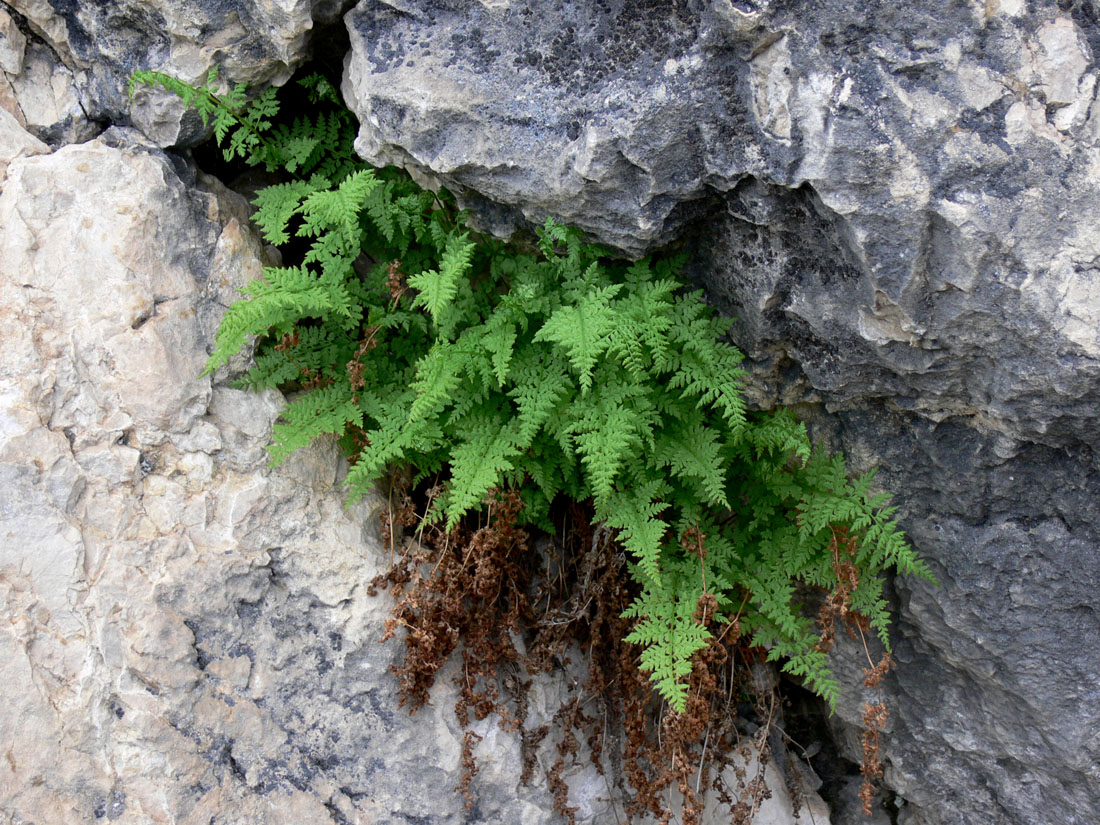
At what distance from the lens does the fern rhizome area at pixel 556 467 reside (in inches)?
162

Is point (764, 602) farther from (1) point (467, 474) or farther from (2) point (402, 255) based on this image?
(2) point (402, 255)

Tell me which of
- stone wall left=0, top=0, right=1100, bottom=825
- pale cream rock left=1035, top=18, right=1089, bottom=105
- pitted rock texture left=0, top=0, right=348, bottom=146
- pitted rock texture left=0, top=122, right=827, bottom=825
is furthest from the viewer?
pitted rock texture left=0, top=0, right=348, bottom=146

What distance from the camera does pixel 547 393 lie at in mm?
4148

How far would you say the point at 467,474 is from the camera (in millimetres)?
4117

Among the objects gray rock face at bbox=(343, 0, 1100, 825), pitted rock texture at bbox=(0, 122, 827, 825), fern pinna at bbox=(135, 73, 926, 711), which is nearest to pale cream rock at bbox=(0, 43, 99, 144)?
pitted rock texture at bbox=(0, 122, 827, 825)

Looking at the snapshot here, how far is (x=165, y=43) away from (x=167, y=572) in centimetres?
279

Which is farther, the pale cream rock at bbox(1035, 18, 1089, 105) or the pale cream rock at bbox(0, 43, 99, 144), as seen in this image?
the pale cream rock at bbox(0, 43, 99, 144)

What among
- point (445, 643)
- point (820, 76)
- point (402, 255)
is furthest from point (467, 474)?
point (820, 76)

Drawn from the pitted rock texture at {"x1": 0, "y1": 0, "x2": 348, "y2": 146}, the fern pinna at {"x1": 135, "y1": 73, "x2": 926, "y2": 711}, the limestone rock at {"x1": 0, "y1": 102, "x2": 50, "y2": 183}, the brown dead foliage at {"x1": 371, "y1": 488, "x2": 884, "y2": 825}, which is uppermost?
the pitted rock texture at {"x1": 0, "y1": 0, "x2": 348, "y2": 146}

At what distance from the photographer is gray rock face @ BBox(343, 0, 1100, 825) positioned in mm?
3369

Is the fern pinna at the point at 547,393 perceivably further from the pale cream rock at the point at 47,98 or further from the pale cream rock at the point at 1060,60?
the pale cream rock at the point at 1060,60

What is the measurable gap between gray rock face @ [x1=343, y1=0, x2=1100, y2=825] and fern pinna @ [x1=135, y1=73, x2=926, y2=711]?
283 millimetres

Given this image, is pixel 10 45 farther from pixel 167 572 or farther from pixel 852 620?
pixel 852 620

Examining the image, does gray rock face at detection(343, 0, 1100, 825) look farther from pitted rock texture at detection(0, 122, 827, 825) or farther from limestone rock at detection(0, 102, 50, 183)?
limestone rock at detection(0, 102, 50, 183)
